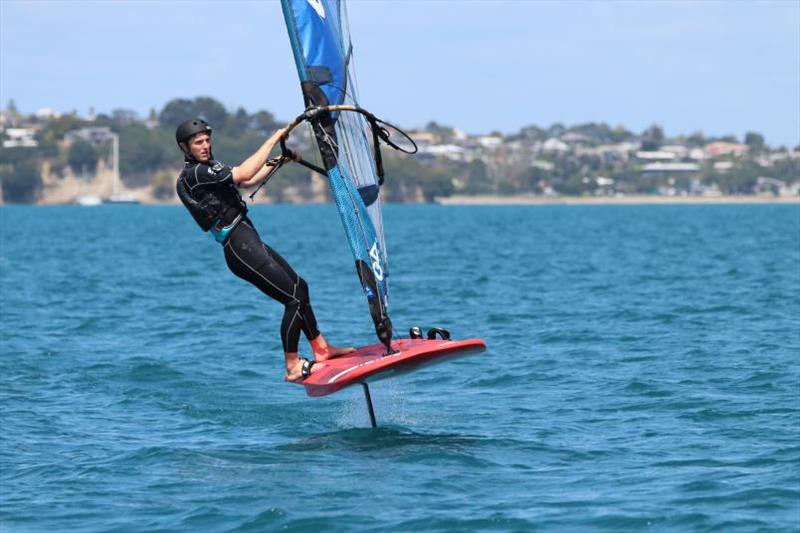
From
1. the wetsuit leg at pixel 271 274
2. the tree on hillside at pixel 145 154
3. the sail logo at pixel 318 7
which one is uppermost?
the tree on hillside at pixel 145 154

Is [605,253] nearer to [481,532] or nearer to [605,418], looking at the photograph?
[605,418]

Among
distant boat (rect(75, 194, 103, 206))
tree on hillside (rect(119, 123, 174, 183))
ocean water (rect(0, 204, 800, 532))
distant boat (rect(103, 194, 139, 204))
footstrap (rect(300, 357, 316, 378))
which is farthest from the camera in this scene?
distant boat (rect(103, 194, 139, 204))

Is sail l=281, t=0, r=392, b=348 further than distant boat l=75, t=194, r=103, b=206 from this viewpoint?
No

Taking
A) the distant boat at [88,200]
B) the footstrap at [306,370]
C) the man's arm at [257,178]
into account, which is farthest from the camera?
the distant boat at [88,200]

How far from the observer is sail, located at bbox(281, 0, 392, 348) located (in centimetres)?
1023

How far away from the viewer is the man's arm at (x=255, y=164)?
9773mm

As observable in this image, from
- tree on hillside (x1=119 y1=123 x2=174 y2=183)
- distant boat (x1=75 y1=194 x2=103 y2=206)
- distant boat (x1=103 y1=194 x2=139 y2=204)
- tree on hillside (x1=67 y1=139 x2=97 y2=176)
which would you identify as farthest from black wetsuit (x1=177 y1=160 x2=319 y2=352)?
distant boat (x1=103 y1=194 x2=139 y2=204)

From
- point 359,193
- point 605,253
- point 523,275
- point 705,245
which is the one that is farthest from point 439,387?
point 705,245

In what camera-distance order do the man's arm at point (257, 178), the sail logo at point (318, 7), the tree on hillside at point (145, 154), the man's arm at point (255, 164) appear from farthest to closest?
1. the tree on hillside at point (145, 154)
2. the sail logo at point (318, 7)
3. the man's arm at point (257, 178)
4. the man's arm at point (255, 164)

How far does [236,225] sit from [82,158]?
180318 millimetres

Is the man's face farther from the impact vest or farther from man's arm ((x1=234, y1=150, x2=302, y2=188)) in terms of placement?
man's arm ((x1=234, y1=150, x2=302, y2=188))

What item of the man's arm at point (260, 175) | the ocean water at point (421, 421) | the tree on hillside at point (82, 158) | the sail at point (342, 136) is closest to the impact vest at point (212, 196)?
the man's arm at point (260, 175)

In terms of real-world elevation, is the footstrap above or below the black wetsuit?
below

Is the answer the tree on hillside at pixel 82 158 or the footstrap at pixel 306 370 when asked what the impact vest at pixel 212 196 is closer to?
the footstrap at pixel 306 370
